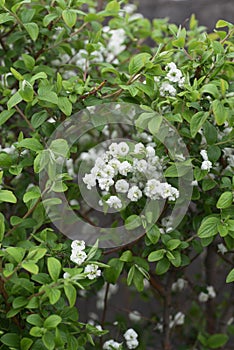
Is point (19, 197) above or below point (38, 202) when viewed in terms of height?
below

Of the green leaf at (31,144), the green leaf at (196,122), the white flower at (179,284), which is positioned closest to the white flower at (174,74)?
the green leaf at (196,122)

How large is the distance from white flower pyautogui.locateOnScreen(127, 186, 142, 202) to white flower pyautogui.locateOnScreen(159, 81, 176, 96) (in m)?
0.23

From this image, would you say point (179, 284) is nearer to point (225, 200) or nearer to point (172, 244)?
point (172, 244)

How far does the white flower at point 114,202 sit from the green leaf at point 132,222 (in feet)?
0.11

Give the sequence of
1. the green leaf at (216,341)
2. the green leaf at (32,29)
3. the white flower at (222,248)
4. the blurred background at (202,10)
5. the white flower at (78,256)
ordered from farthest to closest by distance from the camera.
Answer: the blurred background at (202,10) < the green leaf at (216,341) < the white flower at (222,248) < the green leaf at (32,29) < the white flower at (78,256)

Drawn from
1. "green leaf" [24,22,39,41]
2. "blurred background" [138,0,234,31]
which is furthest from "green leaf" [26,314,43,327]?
"blurred background" [138,0,234,31]

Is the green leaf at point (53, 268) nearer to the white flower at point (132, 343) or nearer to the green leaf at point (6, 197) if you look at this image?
the green leaf at point (6, 197)

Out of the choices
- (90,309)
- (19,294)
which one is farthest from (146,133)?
(90,309)

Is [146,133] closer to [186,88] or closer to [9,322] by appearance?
[186,88]

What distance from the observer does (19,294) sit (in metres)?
1.16

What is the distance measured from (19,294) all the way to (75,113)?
438 mm

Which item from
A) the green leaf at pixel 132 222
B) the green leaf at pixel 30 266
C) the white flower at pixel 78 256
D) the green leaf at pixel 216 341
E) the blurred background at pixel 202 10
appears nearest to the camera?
the green leaf at pixel 30 266

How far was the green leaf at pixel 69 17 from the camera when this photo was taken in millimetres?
1284

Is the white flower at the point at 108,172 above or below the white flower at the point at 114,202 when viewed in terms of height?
above
